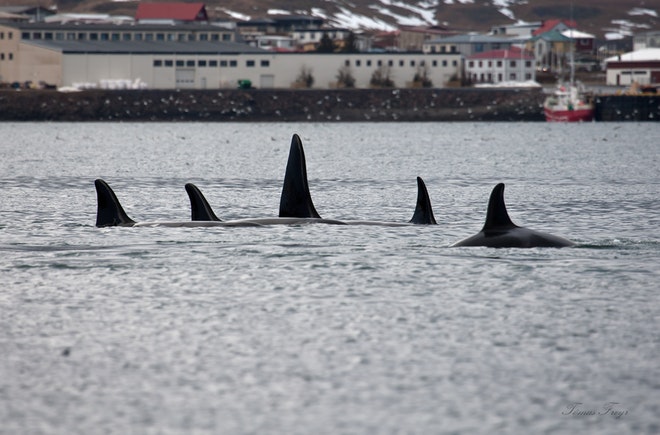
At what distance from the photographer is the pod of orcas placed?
27766 mm

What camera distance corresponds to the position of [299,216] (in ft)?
107

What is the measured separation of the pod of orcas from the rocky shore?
14588 centimetres

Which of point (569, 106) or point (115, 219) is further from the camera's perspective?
point (569, 106)

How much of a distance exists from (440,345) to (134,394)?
4.86m

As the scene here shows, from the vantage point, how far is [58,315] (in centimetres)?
2039

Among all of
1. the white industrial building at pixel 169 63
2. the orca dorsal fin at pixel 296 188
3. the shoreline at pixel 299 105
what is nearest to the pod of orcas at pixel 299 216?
the orca dorsal fin at pixel 296 188

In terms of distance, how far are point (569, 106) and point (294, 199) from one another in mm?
156686

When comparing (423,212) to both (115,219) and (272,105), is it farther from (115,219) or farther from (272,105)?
(272,105)

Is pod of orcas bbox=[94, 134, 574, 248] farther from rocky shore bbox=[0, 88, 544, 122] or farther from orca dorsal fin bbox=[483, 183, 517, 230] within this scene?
rocky shore bbox=[0, 88, 544, 122]

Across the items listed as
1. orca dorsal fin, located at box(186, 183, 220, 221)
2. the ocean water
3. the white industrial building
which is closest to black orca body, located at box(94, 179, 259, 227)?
orca dorsal fin, located at box(186, 183, 220, 221)

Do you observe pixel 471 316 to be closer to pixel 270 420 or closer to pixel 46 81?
pixel 270 420

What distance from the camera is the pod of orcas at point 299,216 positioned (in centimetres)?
2777

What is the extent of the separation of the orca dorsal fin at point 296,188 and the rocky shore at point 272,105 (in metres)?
148

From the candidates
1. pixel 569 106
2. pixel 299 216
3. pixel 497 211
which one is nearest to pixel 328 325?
pixel 497 211
